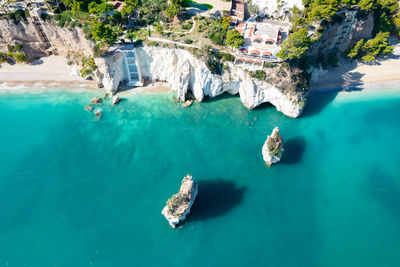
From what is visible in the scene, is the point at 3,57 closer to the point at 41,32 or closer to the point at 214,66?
the point at 41,32


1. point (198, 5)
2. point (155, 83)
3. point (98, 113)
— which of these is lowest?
point (98, 113)

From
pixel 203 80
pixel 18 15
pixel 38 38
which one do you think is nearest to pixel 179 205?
pixel 203 80

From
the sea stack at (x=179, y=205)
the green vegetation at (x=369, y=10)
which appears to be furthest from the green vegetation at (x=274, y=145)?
the green vegetation at (x=369, y=10)

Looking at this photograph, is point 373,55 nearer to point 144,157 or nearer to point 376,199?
point 376,199

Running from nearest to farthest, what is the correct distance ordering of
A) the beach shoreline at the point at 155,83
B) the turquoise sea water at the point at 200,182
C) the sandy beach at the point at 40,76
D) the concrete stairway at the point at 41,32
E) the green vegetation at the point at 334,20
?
1. the turquoise sea water at the point at 200,182
2. the green vegetation at the point at 334,20
3. the beach shoreline at the point at 155,83
4. the concrete stairway at the point at 41,32
5. the sandy beach at the point at 40,76

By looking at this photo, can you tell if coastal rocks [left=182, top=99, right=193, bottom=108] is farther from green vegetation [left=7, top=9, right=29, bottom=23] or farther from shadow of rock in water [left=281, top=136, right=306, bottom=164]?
green vegetation [left=7, top=9, right=29, bottom=23]

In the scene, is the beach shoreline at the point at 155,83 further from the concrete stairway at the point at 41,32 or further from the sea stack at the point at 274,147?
the sea stack at the point at 274,147
